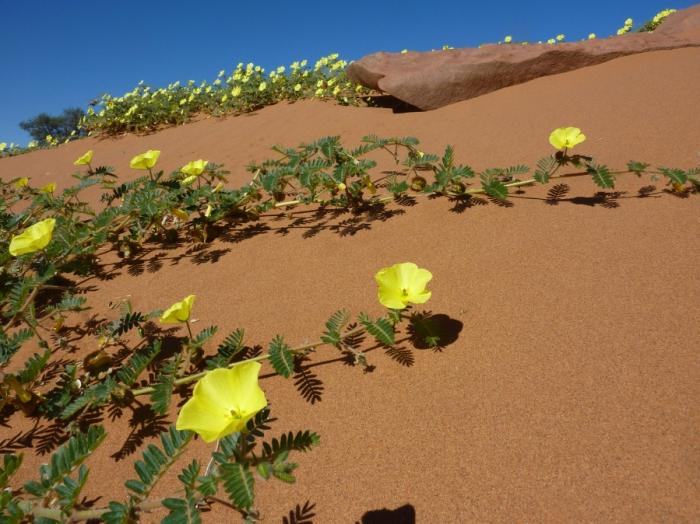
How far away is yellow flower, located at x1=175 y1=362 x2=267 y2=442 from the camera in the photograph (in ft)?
2.73

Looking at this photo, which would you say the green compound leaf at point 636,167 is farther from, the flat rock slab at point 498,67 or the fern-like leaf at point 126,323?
the flat rock slab at point 498,67

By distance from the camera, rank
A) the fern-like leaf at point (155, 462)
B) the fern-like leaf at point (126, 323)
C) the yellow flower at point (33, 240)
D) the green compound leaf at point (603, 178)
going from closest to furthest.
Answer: the fern-like leaf at point (155, 462)
the fern-like leaf at point (126, 323)
the yellow flower at point (33, 240)
the green compound leaf at point (603, 178)

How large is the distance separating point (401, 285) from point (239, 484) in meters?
0.72

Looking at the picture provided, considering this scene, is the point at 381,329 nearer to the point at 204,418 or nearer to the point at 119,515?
the point at 204,418

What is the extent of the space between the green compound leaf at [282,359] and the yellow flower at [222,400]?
1.00 feet

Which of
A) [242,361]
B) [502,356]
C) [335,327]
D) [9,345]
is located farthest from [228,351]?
[502,356]

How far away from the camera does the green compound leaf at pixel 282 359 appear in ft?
3.96

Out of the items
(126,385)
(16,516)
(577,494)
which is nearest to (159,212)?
(126,385)

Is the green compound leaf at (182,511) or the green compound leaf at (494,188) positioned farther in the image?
the green compound leaf at (494,188)

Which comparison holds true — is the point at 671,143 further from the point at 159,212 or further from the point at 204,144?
the point at 204,144

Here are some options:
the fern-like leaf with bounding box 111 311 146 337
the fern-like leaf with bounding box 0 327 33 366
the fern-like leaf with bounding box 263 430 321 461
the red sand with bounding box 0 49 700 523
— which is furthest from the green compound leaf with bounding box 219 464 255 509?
the fern-like leaf with bounding box 0 327 33 366

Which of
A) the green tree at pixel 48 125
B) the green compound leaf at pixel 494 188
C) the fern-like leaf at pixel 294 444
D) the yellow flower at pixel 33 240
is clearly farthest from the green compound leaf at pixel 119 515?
the green tree at pixel 48 125

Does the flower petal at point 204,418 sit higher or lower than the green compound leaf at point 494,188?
lower

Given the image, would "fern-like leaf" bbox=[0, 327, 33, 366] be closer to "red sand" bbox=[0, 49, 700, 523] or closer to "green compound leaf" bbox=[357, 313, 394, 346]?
"red sand" bbox=[0, 49, 700, 523]
